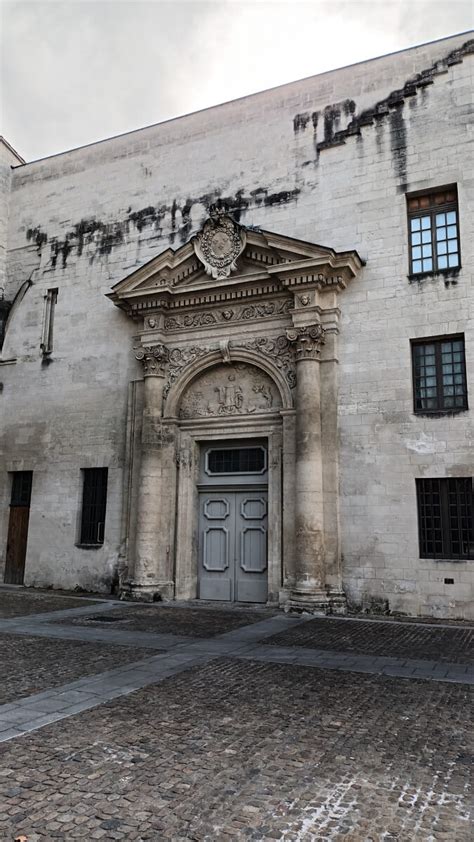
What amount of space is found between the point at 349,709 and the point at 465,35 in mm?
13301

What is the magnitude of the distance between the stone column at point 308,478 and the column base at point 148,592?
10.5 feet

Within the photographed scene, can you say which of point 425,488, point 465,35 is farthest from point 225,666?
point 465,35

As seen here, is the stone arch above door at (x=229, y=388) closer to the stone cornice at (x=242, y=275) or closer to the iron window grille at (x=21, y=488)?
the stone cornice at (x=242, y=275)

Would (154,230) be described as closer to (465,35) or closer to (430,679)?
(465,35)

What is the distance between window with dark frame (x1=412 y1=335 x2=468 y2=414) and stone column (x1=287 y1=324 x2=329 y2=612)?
1992 millimetres

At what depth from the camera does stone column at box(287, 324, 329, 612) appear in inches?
481

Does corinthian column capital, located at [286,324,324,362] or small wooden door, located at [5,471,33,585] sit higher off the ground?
corinthian column capital, located at [286,324,324,362]

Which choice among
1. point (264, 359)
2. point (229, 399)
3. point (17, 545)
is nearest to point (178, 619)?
point (229, 399)

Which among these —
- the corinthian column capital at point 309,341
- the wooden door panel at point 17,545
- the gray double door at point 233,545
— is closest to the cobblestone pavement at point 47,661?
the gray double door at point 233,545

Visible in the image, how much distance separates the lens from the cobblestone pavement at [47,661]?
6582mm

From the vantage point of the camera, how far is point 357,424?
12891mm

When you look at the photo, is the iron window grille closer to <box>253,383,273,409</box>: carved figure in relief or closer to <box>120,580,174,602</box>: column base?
<box>120,580,174,602</box>: column base

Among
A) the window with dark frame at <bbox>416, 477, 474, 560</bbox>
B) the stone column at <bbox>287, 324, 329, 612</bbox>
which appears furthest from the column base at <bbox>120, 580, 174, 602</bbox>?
the window with dark frame at <bbox>416, 477, 474, 560</bbox>

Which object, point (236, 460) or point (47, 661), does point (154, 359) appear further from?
point (47, 661)
